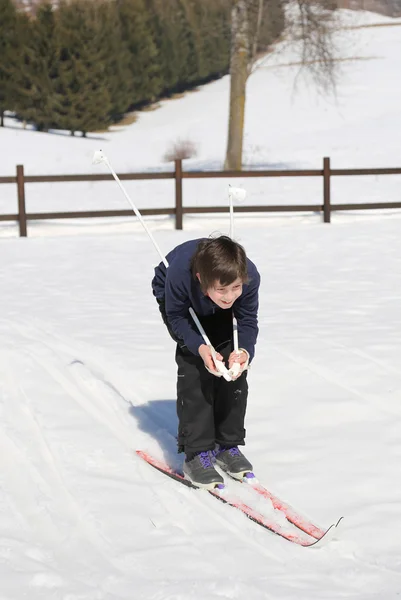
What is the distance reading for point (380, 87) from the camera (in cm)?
3881

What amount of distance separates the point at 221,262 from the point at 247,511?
3.36 feet

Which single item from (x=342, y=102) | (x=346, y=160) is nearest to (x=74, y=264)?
(x=346, y=160)

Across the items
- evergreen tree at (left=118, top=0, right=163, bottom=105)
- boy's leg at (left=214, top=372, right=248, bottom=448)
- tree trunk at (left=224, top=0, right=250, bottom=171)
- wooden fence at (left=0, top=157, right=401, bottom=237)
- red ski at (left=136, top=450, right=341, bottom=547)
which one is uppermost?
evergreen tree at (left=118, top=0, right=163, bottom=105)

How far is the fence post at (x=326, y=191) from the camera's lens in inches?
610

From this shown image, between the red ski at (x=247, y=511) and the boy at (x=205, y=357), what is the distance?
0.04m

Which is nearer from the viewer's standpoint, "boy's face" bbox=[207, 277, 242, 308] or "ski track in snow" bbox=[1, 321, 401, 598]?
"ski track in snow" bbox=[1, 321, 401, 598]

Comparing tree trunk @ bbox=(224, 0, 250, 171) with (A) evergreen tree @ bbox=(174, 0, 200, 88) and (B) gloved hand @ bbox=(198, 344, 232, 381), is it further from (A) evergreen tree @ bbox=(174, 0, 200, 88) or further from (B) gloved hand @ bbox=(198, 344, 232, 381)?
(A) evergreen tree @ bbox=(174, 0, 200, 88)

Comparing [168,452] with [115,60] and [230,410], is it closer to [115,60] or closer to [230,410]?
[230,410]

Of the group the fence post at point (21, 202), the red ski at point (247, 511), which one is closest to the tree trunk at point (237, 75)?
the fence post at point (21, 202)

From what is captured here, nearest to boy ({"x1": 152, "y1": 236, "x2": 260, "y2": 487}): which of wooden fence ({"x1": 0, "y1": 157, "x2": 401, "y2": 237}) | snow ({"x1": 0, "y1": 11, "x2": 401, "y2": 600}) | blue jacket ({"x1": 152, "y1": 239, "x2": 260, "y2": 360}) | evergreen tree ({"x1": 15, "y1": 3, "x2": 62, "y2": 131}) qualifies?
blue jacket ({"x1": 152, "y1": 239, "x2": 260, "y2": 360})

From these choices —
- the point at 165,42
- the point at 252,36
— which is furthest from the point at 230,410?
the point at 165,42

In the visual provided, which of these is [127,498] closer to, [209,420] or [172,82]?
[209,420]

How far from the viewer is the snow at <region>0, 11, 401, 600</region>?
3311 millimetres

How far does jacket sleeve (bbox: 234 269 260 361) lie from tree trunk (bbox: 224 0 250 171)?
19.3 m
